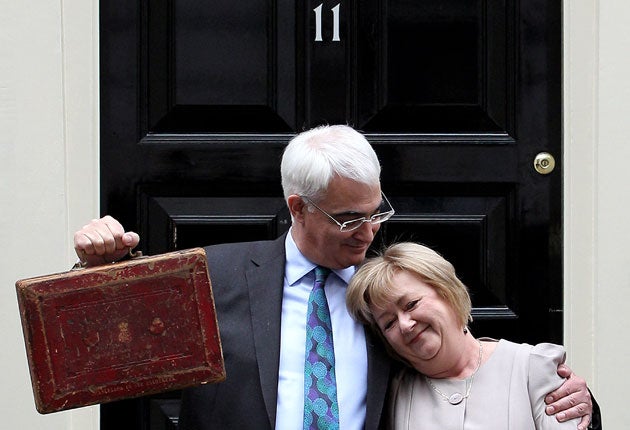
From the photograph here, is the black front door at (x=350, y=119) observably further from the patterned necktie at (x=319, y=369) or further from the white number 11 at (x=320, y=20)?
the patterned necktie at (x=319, y=369)

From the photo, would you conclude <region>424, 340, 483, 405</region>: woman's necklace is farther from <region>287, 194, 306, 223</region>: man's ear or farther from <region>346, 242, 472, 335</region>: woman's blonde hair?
<region>287, 194, 306, 223</region>: man's ear

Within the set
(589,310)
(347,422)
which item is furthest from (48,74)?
(589,310)

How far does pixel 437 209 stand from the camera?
4.25 meters

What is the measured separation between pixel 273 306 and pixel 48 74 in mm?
1272

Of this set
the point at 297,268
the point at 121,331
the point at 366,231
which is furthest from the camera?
the point at 297,268

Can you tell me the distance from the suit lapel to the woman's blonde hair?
0.66 ft

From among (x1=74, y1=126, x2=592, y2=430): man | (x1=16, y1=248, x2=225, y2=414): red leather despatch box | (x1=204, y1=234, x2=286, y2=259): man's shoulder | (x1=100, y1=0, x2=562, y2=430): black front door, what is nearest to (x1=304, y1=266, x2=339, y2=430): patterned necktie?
(x1=74, y1=126, x2=592, y2=430): man

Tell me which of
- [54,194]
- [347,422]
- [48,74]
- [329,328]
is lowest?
[347,422]

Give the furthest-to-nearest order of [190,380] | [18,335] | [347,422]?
[18,335] < [347,422] < [190,380]

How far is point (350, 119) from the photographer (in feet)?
14.0

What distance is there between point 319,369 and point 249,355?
18 cm

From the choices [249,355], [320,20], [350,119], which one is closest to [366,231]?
[249,355]

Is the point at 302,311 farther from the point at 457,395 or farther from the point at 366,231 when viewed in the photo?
the point at 457,395

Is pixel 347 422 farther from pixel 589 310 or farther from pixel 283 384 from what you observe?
pixel 589 310
